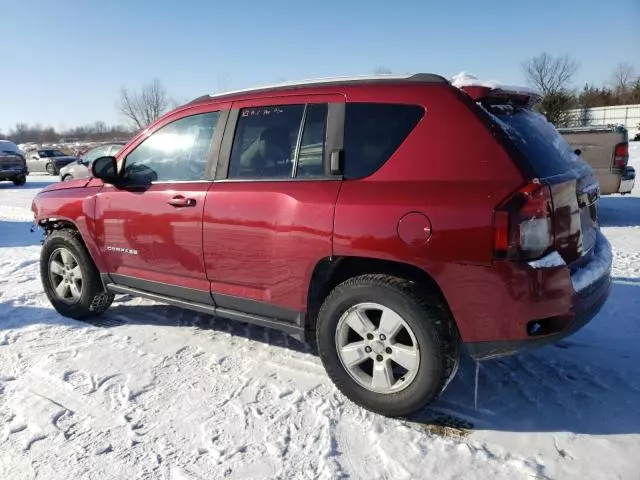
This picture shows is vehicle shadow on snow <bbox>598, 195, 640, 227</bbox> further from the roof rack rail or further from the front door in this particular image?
the front door

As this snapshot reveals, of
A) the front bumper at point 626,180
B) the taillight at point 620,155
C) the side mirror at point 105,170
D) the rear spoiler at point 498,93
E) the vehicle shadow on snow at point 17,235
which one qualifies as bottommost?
the vehicle shadow on snow at point 17,235

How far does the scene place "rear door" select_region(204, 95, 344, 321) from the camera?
2986mm

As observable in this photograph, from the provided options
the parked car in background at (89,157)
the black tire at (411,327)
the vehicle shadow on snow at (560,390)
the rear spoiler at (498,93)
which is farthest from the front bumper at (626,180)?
the parked car in background at (89,157)

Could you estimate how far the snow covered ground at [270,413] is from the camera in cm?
249

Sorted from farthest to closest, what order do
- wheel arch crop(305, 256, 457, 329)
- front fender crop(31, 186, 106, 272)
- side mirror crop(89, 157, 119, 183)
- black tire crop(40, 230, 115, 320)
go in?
black tire crop(40, 230, 115, 320) → front fender crop(31, 186, 106, 272) → side mirror crop(89, 157, 119, 183) → wheel arch crop(305, 256, 457, 329)

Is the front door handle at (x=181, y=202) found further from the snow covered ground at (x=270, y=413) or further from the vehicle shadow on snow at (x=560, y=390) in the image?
the vehicle shadow on snow at (x=560, y=390)

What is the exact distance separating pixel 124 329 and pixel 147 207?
118 cm

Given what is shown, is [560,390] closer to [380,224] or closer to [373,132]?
[380,224]

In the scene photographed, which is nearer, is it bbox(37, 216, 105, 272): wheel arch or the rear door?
the rear door

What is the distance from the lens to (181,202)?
3557 millimetres

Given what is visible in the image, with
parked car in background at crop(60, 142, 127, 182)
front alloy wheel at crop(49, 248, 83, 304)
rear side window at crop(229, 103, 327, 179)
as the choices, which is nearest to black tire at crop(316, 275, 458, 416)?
rear side window at crop(229, 103, 327, 179)

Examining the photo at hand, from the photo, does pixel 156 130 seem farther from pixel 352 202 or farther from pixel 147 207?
pixel 352 202

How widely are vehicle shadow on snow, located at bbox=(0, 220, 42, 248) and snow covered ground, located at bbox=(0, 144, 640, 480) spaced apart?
4.42 meters

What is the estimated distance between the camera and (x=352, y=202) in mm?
2795
